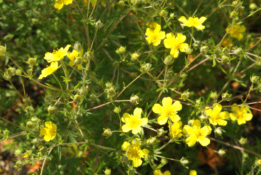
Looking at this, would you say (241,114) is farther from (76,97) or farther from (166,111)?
(76,97)

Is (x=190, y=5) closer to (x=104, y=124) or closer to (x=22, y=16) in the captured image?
(x=104, y=124)

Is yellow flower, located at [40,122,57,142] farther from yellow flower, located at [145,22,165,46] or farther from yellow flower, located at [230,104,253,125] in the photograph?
yellow flower, located at [230,104,253,125]

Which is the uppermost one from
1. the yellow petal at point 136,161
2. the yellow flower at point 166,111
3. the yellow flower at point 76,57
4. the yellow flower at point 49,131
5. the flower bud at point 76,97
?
the yellow flower at point 76,57

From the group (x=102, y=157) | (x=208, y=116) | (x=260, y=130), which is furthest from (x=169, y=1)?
(x=260, y=130)

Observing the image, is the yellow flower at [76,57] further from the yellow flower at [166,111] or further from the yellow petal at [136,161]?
the yellow petal at [136,161]

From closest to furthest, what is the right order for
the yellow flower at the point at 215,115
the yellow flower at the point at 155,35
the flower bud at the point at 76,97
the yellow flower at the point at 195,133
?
the flower bud at the point at 76,97 < the yellow flower at the point at 195,133 < the yellow flower at the point at 215,115 < the yellow flower at the point at 155,35

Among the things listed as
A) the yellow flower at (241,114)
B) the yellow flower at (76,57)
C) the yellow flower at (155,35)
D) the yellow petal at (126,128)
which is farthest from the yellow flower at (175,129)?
the yellow flower at (76,57)

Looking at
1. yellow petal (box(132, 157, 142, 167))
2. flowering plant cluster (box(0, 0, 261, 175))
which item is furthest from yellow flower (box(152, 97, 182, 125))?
yellow petal (box(132, 157, 142, 167))

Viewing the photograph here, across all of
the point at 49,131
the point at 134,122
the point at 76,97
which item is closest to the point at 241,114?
the point at 134,122

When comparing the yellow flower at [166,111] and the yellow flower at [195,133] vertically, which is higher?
the yellow flower at [166,111]

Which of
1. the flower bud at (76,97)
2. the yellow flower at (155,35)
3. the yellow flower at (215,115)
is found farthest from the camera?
the yellow flower at (155,35)
